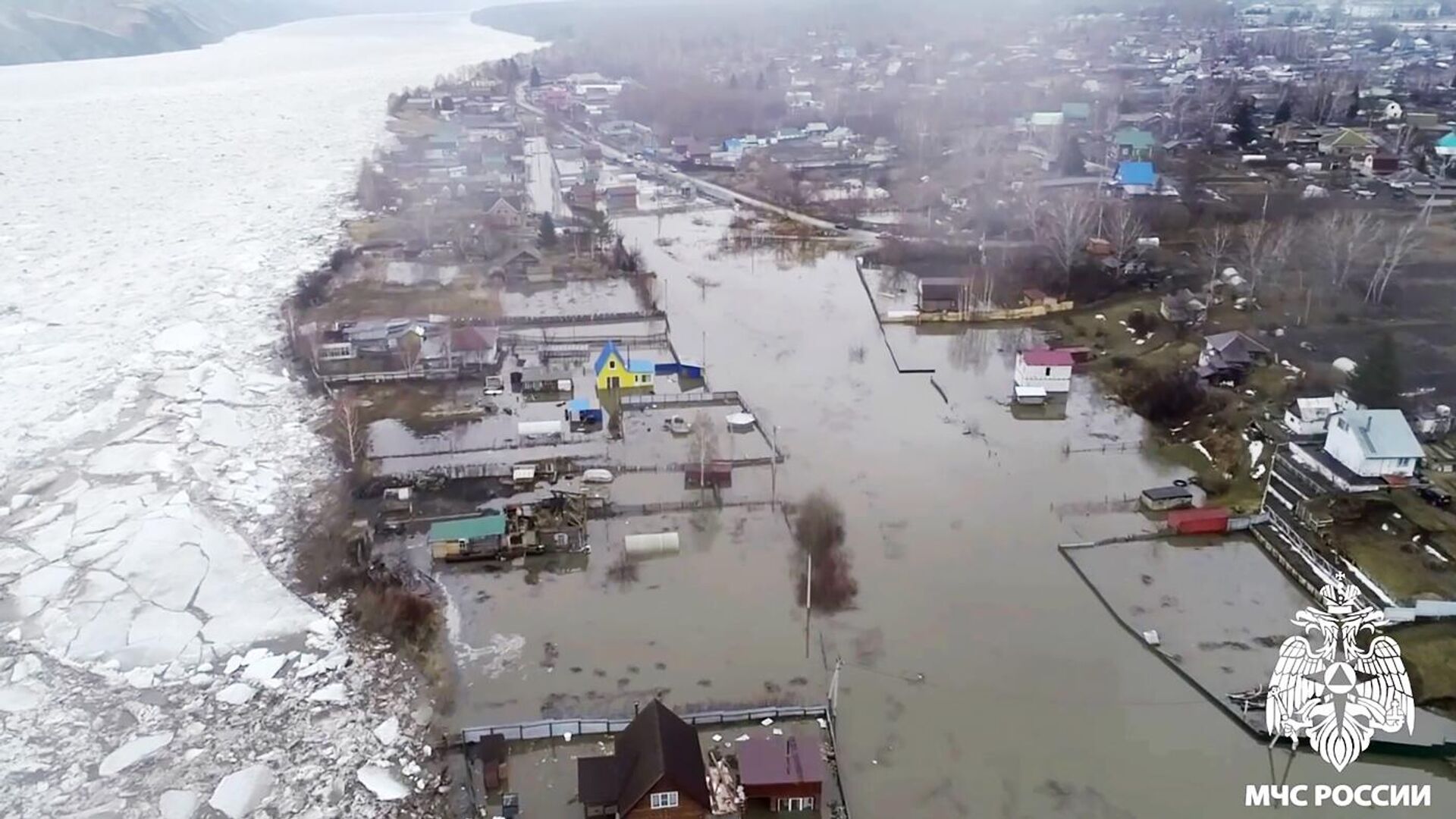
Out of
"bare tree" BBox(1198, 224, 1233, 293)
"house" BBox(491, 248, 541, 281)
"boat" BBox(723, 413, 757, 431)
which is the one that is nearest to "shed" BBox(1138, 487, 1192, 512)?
"boat" BBox(723, 413, 757, 431)

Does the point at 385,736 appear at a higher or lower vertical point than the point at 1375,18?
lower

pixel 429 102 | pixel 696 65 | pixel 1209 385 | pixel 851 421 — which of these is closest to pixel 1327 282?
pixel 1209 385

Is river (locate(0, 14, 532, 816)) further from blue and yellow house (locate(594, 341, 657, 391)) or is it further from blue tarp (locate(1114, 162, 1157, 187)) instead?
blue tarp (locate(1114, 162, 1157, 187))

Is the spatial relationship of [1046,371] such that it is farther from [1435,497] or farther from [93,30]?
[93,30]

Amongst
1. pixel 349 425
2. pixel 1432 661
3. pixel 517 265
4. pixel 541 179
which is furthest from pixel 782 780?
pixel 541 179

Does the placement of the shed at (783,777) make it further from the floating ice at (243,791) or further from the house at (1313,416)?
the house at (1313,416)

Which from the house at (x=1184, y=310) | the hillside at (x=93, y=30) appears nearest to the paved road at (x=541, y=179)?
the house at (x=1184, y=310)

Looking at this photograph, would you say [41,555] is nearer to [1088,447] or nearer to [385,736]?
[385,736]
